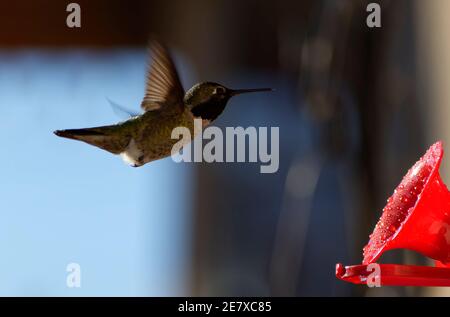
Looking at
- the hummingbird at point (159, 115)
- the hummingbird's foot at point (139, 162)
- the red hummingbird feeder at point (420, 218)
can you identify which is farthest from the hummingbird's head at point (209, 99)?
the red hummingbird feeder at point (420, 218)

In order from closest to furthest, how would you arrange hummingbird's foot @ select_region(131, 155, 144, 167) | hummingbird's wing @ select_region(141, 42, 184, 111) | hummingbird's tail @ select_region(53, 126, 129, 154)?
1. hummingbird's tail @ select_region(53, 126, 129, 154)
2. hummingbird's foot @ select_region(131, 155, 144, 167)
3. hummingbird's wing @ select_region(141, 42, 184, 111)

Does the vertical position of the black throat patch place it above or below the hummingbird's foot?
above

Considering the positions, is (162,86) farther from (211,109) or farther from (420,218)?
(420,218)

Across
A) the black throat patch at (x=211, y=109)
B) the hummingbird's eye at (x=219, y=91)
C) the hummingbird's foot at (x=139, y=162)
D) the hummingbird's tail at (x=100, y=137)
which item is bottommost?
the hummingbird's foot at (x=139, y=162)

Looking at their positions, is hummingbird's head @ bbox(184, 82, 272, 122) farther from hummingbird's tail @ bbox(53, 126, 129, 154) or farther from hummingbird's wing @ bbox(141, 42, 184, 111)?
hummingbird's tail @ bbox(53, 126, 129, 154)

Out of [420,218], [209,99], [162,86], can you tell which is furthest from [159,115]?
[420,218]

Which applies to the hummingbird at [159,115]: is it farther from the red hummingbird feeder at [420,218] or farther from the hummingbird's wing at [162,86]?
the red hummingbird feeder at [420,218]

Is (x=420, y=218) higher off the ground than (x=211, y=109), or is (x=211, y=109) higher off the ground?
(x=211, y=109)

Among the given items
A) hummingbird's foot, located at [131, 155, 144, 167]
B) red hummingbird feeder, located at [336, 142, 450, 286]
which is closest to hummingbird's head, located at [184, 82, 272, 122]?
hummingbird's foot, located at [131, 155, 144, 167]
